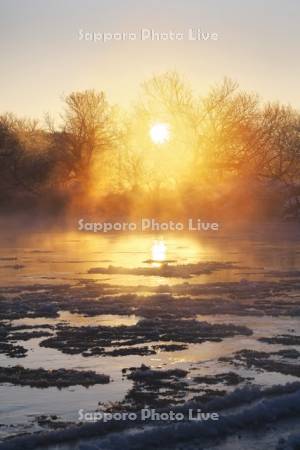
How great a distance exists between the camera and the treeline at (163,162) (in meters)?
64.6

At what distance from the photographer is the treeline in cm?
6456

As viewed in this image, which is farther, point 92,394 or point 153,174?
point 153,174

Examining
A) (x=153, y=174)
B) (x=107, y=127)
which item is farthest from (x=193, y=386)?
(x=107, y=127)

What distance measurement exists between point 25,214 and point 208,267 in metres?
45.4

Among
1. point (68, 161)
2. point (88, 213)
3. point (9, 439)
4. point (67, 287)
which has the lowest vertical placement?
point (9, 439)

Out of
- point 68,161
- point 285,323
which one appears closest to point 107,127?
point 68,161

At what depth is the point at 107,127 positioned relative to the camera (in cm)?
7394

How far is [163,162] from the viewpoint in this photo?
68.6 m

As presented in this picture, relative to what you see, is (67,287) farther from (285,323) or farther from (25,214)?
(25,214)

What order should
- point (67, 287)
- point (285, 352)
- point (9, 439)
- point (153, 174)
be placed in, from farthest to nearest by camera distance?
point (153, 174) < point (67, 287) < point (285, 352) < point (9, 439)

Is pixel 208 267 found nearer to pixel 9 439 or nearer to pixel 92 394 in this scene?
pixel 92 394

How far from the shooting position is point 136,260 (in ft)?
96.5

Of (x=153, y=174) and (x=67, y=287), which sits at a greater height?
(x=153, y=174)

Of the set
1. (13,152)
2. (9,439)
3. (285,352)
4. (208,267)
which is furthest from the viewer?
(13,152)
